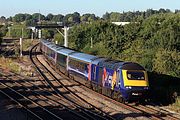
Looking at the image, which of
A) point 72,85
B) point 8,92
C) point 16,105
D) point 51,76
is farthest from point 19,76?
point 16,105

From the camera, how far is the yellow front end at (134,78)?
25.1 m

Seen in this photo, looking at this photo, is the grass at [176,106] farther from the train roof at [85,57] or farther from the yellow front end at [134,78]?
the train roof at [85,57]

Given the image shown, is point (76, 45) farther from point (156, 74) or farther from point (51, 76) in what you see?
point (156, 74)

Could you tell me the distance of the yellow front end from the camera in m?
25.1

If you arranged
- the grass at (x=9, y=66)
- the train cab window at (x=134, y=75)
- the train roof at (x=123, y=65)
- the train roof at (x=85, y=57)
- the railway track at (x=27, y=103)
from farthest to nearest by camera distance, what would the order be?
1. the grass at (x=9, y=66)
2. the train roof at (x=85, y=57)
3. the train roof at (x=123, y=65)
4. the train cab window at (x=134, y=75)
5. the railway track at (x=27, y=103)

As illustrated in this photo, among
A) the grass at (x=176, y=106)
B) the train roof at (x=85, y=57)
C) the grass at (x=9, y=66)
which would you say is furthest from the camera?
the grass at (x=9, y=66)

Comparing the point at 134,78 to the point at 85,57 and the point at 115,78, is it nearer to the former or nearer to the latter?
the point at 115,78

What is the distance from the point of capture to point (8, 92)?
31.5 meters

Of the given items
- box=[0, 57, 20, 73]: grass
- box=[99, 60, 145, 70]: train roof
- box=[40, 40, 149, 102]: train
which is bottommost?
box=[0, 57, 20, 73]: grass

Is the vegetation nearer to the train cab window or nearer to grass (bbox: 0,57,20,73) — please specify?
the train cab window

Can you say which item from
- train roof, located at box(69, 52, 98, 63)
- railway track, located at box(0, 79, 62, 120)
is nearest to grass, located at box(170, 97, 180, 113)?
railway track, located at box(0, 79, 62, 120)

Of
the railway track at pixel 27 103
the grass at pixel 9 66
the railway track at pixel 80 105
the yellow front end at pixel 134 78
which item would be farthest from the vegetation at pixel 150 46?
the grass at pixel 9 66

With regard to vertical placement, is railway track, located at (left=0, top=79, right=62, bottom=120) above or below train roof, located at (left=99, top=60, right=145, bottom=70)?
below

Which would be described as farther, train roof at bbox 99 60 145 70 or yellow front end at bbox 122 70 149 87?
train roof at bbox 99 60 145 70
